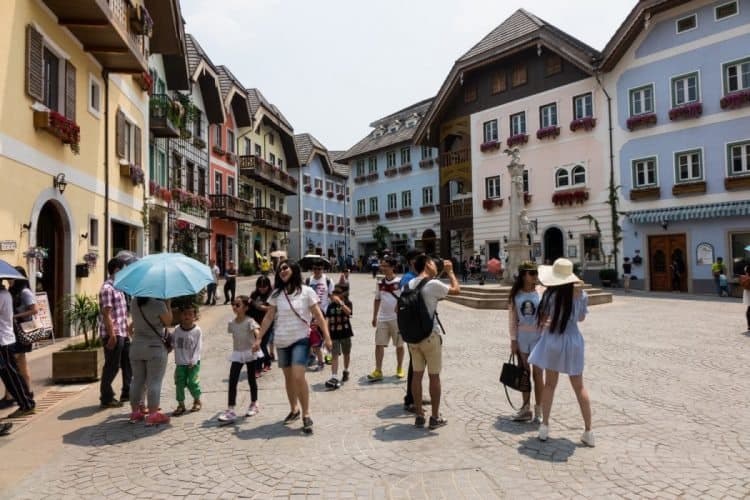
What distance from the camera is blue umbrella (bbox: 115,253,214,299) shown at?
17.5 feet

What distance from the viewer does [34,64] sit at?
1008 cm

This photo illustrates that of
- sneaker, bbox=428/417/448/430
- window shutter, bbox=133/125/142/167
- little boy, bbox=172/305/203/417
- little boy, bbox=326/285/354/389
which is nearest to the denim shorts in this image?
little boy, bbox=172/305/203/417

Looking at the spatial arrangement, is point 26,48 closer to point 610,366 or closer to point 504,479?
point 504,479

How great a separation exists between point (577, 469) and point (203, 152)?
26.9 metres

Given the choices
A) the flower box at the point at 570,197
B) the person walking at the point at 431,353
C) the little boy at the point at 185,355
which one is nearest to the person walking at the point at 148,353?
the little boy at the point at 185,355

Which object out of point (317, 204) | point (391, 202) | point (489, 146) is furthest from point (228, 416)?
point (317, 204)

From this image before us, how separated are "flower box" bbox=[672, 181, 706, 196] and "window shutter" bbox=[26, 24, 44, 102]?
22765 mm

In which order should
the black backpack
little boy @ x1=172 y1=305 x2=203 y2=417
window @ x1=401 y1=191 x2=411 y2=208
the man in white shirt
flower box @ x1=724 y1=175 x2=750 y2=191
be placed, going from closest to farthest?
the black backpack
little boy @ x1=172 y1=305 x2=203 y2=417
the man in white shirt
flower box @ x1=724 y1=175 x2=750 y2=191
window @ x1=401 y1=191 x2=411 y2=208

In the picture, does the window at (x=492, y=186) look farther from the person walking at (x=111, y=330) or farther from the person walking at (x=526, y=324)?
the person walking at (x=111, y=330)

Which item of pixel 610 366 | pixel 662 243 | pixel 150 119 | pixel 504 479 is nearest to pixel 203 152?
pixel 150 119

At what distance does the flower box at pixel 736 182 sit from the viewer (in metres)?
20.3

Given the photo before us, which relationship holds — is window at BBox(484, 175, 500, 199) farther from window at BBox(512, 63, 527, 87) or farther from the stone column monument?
the stone column monument

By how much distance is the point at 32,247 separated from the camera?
996 centimetres

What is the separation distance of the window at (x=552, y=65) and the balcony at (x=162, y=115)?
60.8ft
